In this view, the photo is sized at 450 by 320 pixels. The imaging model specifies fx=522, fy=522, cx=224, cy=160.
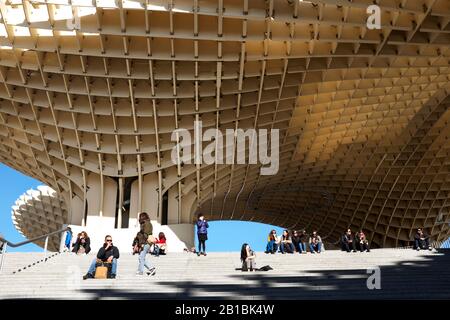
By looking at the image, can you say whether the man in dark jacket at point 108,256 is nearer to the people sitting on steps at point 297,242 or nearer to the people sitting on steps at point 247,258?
the people sitting on steps at point 247,258

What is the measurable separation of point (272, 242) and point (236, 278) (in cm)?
672

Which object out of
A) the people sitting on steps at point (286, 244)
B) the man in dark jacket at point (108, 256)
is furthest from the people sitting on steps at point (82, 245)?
the people sitting on steps at point (286, 244)

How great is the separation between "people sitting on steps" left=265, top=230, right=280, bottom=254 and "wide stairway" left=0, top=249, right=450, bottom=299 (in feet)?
6.11

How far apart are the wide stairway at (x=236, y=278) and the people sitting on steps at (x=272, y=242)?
1.86 metres

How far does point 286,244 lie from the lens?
22.8 meters

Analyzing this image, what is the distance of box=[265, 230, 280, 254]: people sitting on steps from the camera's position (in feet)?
74.1

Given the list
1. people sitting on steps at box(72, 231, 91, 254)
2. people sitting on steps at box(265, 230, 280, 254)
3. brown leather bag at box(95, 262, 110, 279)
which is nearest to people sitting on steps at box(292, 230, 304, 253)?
people sitting on steps at box(265, 230, 280, 254)

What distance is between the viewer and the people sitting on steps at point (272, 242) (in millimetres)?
22600

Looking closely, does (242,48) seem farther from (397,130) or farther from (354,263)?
(397,130)

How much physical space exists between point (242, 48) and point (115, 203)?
530 inches

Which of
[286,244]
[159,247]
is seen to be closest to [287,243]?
[286,244]

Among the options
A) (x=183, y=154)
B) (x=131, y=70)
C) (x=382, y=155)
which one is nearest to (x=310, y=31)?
(x=131, y=70)

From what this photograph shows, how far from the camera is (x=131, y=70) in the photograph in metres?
26.5

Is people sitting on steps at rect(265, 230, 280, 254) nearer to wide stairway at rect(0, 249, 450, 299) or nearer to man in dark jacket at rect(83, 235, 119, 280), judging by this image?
wide stairway at rect(0, 249, 450, 299)
